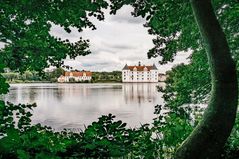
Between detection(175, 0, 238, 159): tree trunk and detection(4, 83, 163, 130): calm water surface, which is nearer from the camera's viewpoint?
detection(175, 0, 238, 159): tree trunk

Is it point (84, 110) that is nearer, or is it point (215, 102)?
point (215, 102)

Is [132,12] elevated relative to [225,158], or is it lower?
elevated

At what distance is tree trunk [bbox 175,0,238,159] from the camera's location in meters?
4.46

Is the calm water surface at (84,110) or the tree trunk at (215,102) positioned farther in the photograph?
the calm water surface at (84,110)

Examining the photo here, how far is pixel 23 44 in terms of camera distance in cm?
865

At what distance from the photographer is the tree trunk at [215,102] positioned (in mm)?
4461

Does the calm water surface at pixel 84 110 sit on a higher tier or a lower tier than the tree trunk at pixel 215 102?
lower

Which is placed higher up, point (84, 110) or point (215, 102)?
point (215, 102)

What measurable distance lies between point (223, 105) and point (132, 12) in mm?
3331

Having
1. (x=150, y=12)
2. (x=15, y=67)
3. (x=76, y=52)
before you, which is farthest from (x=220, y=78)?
A: (x=15, y=67)

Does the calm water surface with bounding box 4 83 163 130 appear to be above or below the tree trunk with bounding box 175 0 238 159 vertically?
below

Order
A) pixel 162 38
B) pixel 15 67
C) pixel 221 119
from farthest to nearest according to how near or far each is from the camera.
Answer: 1. pixel 162 38
2. pixel 15 67
3. pixel 221 119

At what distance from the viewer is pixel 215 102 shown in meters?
4.54

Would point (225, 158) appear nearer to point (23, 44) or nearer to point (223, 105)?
point (223, 105)
